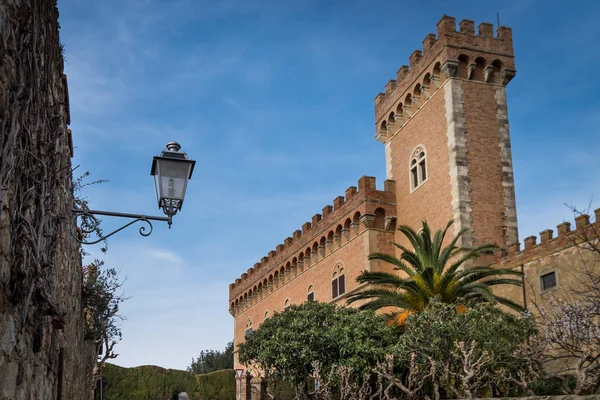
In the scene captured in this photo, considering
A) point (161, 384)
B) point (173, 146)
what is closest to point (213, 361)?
point (161, 384)

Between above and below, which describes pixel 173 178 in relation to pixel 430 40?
below

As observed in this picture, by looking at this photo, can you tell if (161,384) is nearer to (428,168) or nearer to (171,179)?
(428,168)

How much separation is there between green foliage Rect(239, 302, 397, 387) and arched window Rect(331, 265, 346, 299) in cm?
887

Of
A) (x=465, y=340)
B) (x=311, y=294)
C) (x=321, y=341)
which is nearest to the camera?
(x=465, y=340)

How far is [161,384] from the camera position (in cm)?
3769

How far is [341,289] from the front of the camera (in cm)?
3391

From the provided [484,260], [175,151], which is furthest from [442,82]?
[175,151]

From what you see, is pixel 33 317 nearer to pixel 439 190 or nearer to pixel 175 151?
pixel 175 151

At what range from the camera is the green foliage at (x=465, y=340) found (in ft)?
60.7

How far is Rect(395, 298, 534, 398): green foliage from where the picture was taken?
18.5 metres

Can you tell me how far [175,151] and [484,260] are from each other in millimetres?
20892

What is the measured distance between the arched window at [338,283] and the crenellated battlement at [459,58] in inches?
325

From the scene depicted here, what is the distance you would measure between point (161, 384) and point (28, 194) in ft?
114

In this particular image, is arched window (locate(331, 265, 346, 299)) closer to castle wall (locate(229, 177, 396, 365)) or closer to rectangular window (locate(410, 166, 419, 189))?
castle wall (locate(229, 177, 396, 365))
